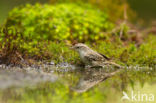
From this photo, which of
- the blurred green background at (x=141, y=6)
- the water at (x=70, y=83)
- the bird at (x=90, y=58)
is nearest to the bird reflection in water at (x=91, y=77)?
the water at (x=70, y=83)

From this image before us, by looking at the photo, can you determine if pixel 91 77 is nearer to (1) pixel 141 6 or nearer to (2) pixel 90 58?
(2) pixel 90 58

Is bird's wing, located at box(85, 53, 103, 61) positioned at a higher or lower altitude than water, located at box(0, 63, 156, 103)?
higher

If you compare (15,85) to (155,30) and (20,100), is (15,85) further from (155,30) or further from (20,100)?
(155,30)

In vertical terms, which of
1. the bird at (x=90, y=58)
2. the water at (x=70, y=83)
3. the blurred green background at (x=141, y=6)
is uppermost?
the blurred green background at (x=141, y=6)

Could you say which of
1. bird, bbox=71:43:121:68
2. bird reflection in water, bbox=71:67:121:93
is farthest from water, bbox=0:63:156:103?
bird, bbox=71:43:121:68

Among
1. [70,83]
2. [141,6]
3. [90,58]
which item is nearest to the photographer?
[70,83]

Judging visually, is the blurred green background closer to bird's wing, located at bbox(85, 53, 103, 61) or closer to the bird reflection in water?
bird's wing, located at bbox(85, 53, 103, 61)

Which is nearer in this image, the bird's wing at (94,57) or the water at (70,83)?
the water at (70,83)

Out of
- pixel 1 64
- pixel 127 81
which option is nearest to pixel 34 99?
pixel 127 81

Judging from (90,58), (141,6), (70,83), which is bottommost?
(70,83)

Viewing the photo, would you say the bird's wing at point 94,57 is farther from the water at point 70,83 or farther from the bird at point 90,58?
the water at point 70,83

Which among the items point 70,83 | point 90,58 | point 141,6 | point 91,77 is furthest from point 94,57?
point 141,6

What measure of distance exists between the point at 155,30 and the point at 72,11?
3.93 m

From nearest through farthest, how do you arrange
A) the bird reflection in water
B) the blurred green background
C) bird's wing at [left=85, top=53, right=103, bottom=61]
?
the bird reflection in water, bird's wing at [left=85, top=53, right=103, bottom=61], the blurred green background
